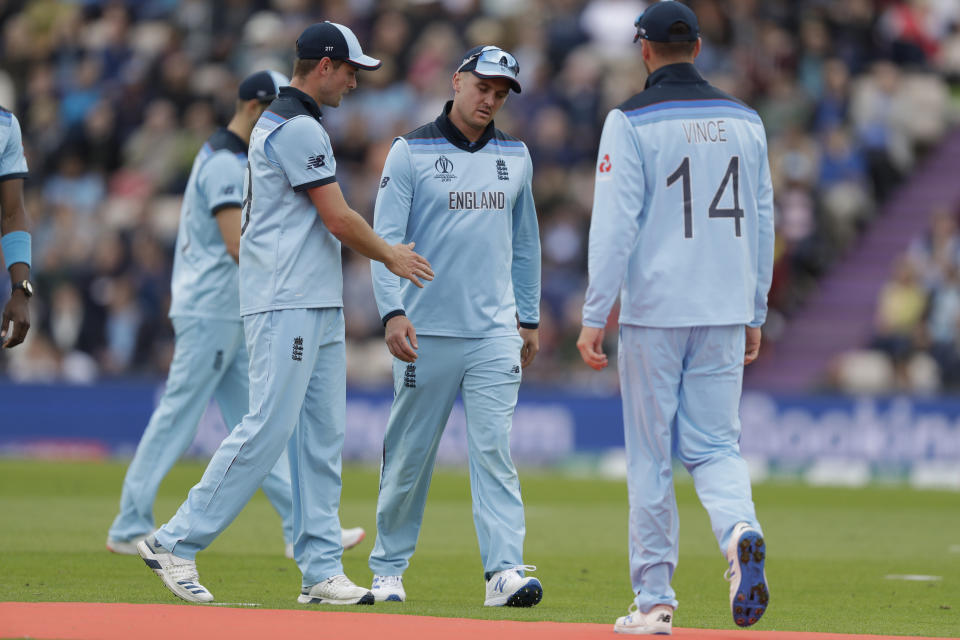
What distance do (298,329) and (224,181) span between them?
107 inches

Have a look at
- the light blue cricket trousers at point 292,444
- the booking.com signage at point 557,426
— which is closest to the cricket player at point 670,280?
the light blue cricket trousers at point 292,444

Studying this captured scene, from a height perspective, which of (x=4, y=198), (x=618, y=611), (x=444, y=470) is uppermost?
(x=4, y=198)

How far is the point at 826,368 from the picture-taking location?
68.7 ft

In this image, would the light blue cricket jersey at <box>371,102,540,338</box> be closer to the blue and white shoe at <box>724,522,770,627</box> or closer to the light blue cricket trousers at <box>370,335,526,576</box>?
the light blue cricket trousers at <box>370,335,526,576</box>

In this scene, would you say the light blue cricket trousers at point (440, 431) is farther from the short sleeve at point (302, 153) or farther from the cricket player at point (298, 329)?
the short sleeve at point (302, 153)

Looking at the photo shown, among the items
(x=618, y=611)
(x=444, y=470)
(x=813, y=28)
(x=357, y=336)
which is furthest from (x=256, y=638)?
(x=813, y=28)

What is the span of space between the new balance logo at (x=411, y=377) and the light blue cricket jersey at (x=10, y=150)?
2.33m

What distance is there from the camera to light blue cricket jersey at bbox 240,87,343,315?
768cm

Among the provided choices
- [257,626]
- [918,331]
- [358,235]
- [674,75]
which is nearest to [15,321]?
[358,235]

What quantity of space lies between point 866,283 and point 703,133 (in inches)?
630

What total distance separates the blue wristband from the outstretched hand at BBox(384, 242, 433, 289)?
215cm

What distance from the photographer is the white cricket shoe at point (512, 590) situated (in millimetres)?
7938

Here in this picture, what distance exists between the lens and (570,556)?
11.1 m

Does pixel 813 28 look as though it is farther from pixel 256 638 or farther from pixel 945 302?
pixel 256 638
